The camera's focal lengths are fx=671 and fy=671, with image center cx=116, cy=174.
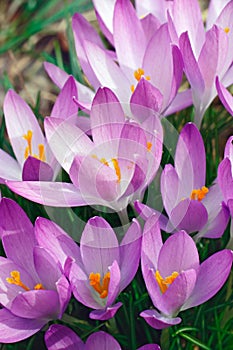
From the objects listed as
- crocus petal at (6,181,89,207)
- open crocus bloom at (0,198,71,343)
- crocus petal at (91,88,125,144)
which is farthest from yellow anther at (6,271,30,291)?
crocus petal at (91,88,125,144)

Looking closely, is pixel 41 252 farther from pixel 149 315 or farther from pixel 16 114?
pixel 16 114

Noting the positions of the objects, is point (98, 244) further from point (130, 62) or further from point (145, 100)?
point (130, 62)

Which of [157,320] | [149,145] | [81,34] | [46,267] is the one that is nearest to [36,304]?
[46,267]

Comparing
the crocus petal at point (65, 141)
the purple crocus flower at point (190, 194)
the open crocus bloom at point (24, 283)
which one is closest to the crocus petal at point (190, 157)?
the purple crocus flower at point (190, 194)

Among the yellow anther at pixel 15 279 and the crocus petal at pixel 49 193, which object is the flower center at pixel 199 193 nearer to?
the crocus petal at pixel 49 193

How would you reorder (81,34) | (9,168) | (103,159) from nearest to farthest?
(103,159), (9,168), (81,34)

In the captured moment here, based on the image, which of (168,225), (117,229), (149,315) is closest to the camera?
(149,315)

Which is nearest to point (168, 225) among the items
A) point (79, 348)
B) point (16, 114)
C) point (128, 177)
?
point (128, 177)
